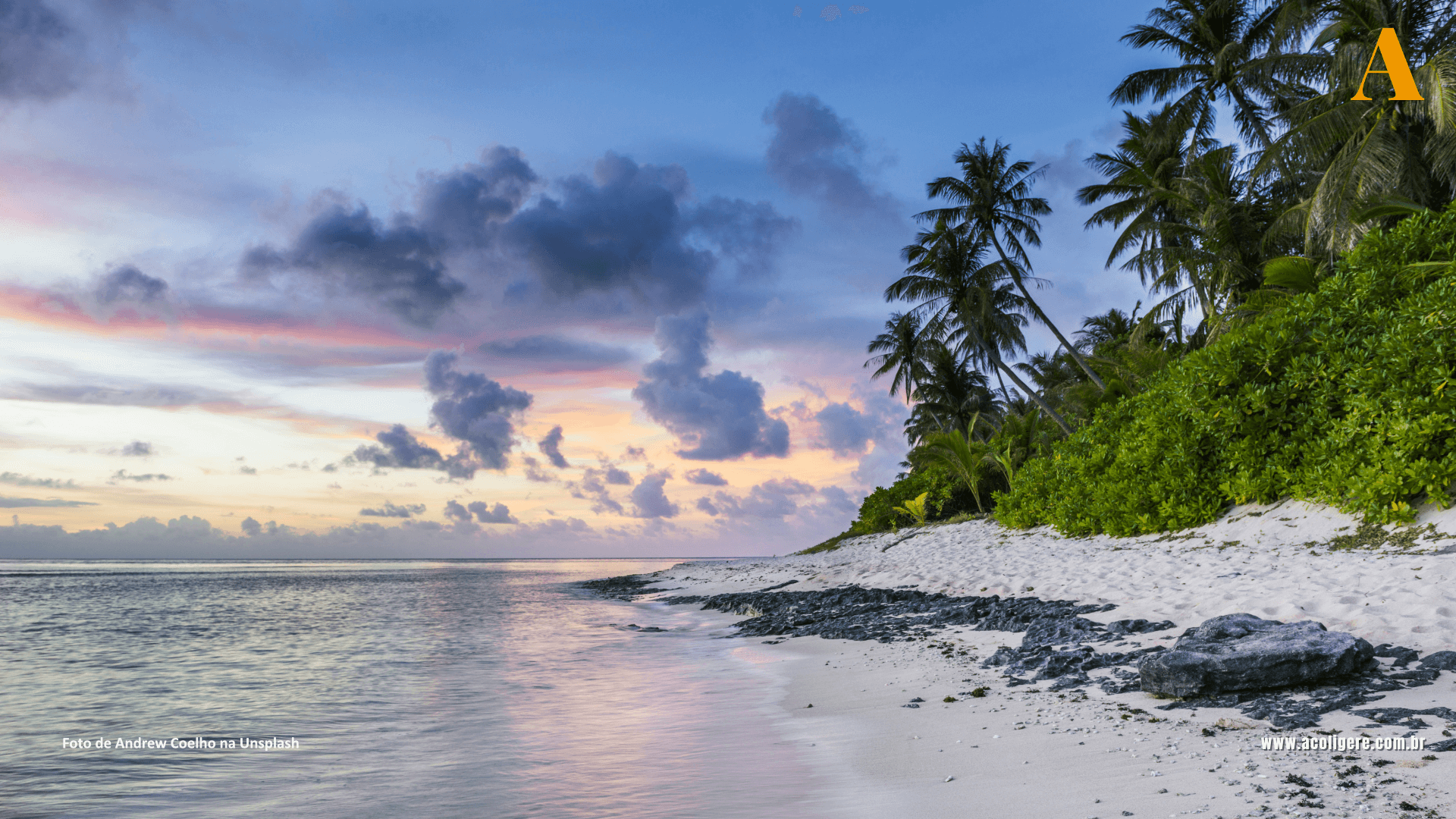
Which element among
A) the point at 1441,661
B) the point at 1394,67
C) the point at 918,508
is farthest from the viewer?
the point at 918,508

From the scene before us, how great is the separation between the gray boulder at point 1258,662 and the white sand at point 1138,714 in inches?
8.4

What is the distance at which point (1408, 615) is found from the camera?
5422 millimetres

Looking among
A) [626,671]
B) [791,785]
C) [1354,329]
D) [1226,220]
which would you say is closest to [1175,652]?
[791,785]

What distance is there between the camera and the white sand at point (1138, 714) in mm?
3391

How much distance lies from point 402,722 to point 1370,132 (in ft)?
63.9

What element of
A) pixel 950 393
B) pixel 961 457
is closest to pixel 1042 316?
pixel 961 457

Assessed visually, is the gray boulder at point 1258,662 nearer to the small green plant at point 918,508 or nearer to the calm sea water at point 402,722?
the calm sea water at point 402,722

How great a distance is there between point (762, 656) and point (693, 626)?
16.3 feet

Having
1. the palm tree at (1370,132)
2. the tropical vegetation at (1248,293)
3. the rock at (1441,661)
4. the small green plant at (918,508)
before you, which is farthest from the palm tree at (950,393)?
the rock at (1441,661)

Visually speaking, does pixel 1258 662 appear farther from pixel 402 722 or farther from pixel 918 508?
pixel 918 508

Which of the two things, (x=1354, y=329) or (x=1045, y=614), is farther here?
(x=1354, y=329)

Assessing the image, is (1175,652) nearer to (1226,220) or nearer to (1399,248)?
(1399,248)

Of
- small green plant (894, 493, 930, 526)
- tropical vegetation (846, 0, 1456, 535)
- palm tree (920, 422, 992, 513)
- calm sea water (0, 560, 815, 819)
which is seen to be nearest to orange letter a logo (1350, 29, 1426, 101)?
tropical vegetation (846, 0, 1456, 535)

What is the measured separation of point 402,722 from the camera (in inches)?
285
